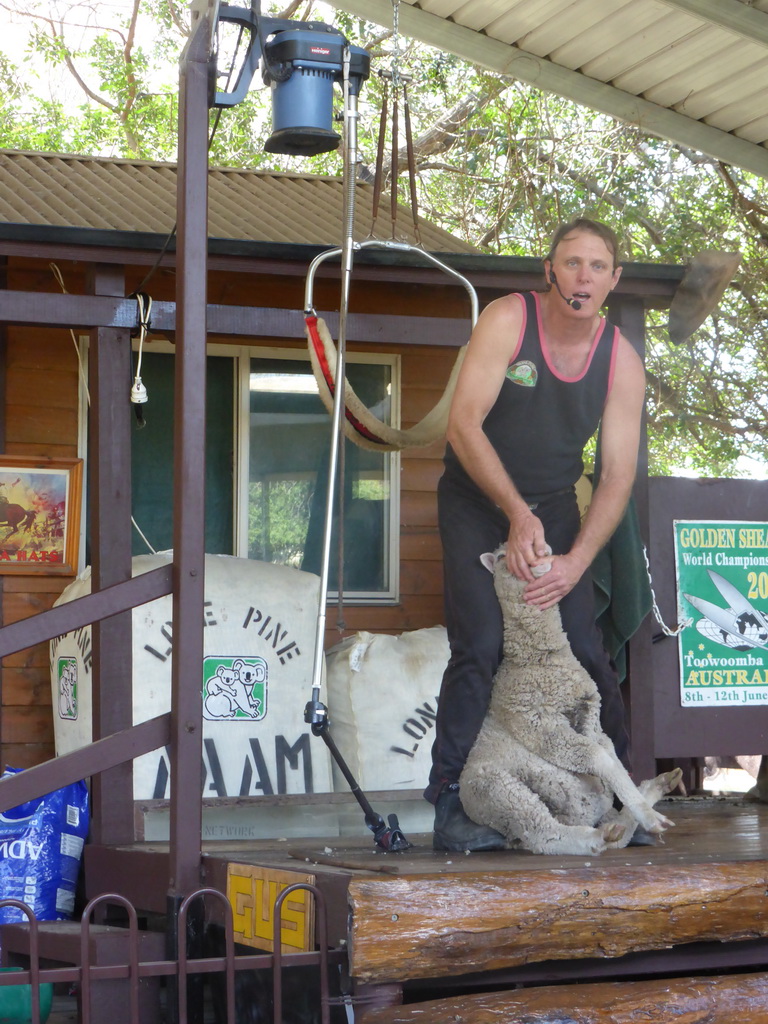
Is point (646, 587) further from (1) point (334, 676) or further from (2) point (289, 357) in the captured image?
(2) point (289, 357)

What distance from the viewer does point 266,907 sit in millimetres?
3334

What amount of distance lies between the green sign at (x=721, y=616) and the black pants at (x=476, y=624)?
1.45m

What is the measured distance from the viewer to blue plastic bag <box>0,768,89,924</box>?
15.8 ft

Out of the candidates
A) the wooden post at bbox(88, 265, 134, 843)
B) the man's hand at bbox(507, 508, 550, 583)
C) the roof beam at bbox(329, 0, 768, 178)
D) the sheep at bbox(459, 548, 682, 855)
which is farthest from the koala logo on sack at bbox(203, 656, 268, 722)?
the roof beam at bbox(329, 0, 768, 178)

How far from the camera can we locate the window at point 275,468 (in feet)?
21.8

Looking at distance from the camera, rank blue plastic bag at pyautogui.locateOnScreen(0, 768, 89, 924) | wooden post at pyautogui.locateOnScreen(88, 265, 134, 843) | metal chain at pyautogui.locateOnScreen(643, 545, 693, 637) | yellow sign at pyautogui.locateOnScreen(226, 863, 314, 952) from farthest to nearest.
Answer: metal chain at pyautogui.locateOnScreen(643, 545, 693, 637), blue plastic bag at pyautogui.locateOnScreen(0, 768, 89, 924), wooden post at pyautogui.locateOnScreen(88, 265, 134, 843), yellow sign at pyautogui.locateOnScreen(226, 863, 314, 952)

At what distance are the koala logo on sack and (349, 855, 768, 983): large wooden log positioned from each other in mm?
2623

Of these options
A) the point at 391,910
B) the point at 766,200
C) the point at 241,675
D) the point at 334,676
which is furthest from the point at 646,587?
the point at 766,200

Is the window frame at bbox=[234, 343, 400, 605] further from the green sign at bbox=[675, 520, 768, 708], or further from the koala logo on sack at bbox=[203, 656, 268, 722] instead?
the green sign at bbox=[675, 520, 768, 708]

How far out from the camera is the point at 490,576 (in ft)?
12.5

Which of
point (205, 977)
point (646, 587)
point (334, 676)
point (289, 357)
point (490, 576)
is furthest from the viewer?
point (289, 357)

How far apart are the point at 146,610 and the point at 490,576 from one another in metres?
2.16

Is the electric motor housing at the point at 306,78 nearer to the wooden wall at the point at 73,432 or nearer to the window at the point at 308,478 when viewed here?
the wooden wall at the point at 73,432

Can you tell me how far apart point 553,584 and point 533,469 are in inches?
21.0
